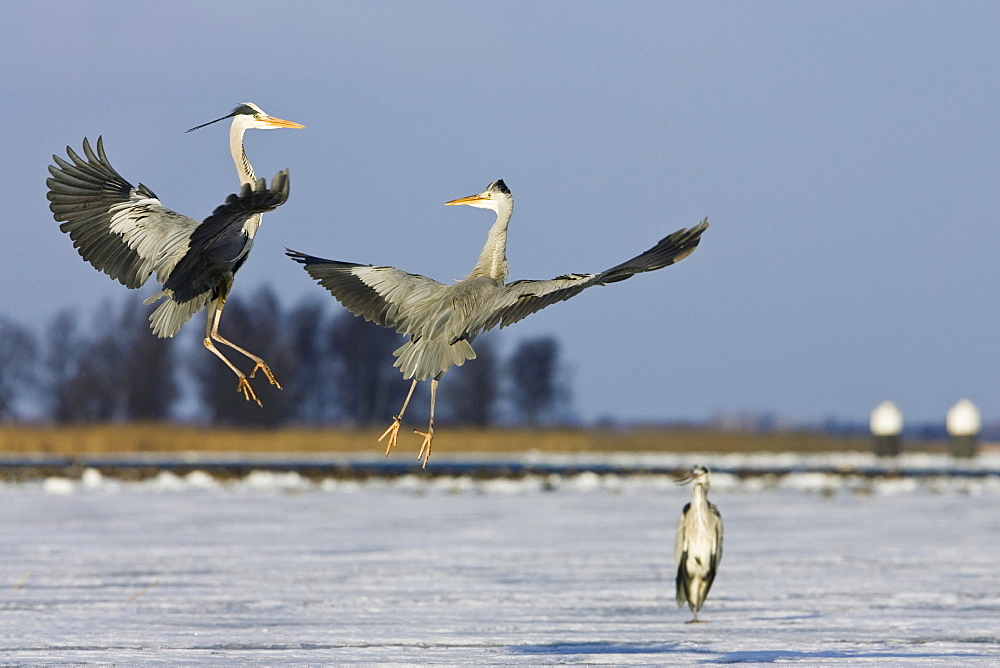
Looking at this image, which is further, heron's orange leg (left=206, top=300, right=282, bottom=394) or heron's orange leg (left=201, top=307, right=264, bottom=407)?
heron's orange leg (left=201, top=307, right=264, bottom=407)

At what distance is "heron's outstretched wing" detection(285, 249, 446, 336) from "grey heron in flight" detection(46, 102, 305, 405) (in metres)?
0.44

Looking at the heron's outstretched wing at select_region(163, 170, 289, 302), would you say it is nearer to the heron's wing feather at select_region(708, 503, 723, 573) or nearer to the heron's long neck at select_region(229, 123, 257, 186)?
the heron's long neck at select_region(229, 123, 257, 186)

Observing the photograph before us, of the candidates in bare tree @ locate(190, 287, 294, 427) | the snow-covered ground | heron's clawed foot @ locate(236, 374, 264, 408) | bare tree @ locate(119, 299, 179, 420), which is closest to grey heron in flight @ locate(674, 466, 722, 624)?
the snow-covered ground

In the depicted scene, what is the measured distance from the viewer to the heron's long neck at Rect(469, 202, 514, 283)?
4707mm

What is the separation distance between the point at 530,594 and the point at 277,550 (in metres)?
3.84

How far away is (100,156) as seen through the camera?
492cm

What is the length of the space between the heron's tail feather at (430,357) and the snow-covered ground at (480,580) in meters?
3.67

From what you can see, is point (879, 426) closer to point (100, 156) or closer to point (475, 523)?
point (475, 523)

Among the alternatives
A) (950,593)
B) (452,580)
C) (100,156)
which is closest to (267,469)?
(452,580)

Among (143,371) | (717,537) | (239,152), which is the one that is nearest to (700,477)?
(717,537)

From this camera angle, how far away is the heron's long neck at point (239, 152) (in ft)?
13.7

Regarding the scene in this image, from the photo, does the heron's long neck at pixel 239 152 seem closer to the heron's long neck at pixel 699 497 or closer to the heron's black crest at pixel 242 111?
the heron's black crest at pixel 242 111

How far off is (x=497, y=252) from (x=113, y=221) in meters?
1.32

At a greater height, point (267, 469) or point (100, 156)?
point (100, 156)
